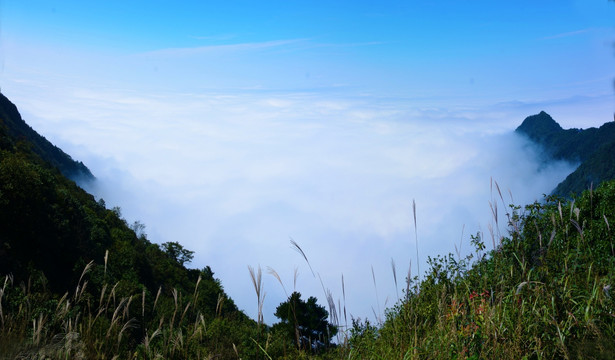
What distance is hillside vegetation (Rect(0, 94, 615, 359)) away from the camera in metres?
3.71

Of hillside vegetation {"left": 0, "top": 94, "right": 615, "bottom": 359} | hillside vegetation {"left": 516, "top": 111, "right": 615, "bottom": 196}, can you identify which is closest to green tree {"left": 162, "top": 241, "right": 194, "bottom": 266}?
hillside vegetation {"left": 0, "top": 94, "right": 615, "bottom": 359}

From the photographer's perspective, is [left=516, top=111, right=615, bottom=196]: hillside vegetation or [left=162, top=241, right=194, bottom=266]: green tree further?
[left=516, top=111, right=615, bottom=196]: hillside vegetation

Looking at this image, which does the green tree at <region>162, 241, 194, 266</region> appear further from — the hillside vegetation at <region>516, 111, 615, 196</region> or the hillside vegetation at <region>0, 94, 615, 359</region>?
the hillside vegetation at <region>516, 111, 615, 196</region>

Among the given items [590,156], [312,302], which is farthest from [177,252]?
[590,156]

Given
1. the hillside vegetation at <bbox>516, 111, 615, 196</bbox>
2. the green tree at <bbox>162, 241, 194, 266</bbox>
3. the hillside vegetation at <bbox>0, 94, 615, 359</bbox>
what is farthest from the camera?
the hillside vegetation at <bbox>516, 111, 615, 196</bbox>

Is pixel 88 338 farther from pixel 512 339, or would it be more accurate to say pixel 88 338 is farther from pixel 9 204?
pixel 9 204

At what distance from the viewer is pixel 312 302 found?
26.9 metres

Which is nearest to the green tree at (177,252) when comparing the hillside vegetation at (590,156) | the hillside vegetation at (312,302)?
the hillside vegetation at (312,302)

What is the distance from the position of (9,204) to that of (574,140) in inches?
8688

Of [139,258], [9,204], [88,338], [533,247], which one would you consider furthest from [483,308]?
[139,258]

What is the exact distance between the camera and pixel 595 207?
10.9 metres

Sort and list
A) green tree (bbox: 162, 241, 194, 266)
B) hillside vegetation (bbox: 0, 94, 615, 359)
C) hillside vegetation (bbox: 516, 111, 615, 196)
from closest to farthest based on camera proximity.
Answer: hillside vegetation (bbox: 0, 94, 615, 359), green tree (bbox: 162, 241, 194, 266), hillside vegetation (bbox: 516, 111, 615, 196)

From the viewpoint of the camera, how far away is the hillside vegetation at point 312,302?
3.71 metres

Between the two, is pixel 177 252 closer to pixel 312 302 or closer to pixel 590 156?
pixel 312 302
